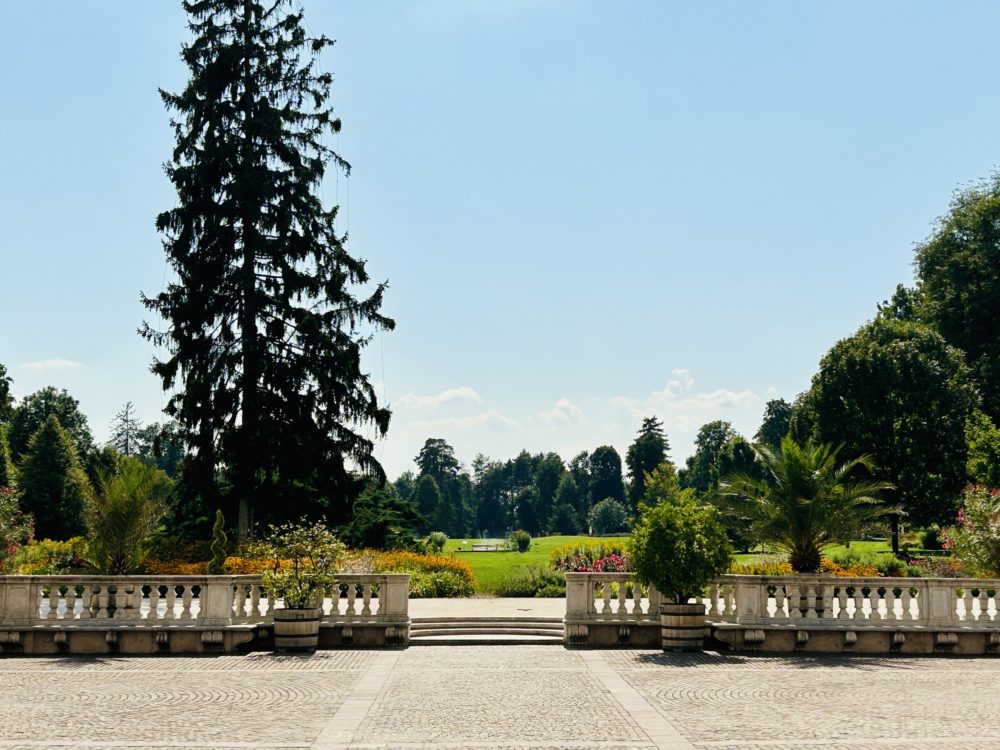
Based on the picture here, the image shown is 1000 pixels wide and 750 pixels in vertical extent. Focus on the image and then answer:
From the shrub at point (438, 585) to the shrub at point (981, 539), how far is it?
42.8ft

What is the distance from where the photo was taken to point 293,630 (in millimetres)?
18625

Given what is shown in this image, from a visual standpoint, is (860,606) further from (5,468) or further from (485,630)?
(5,468)

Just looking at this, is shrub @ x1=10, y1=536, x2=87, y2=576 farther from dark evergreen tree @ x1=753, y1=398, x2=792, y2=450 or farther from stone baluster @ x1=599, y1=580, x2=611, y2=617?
dark evergreen tree @ x1=753, y1=398, x2=792, y2=450

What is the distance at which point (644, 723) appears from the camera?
11.8 metres

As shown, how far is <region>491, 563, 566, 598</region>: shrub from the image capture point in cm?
2823

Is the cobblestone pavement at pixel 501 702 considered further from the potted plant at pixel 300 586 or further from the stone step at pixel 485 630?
the stone step at pixel 485 630

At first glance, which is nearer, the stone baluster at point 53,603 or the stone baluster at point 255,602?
the stone baluster at point 53,603

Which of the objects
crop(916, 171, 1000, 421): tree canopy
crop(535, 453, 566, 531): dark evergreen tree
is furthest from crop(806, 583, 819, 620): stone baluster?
crop(535, 453, 566, 531): dark evergreen tree

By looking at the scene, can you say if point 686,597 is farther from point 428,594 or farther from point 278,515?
point 278,515

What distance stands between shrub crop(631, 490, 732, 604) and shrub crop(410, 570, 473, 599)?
9784 millimetres

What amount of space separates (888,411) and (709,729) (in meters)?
38.5

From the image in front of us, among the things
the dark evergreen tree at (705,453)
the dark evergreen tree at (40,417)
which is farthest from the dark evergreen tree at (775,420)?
the dark evergreen tree at (40,417)

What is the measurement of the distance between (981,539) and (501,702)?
14.0 m

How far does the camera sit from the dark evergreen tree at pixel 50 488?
59.3 metres
